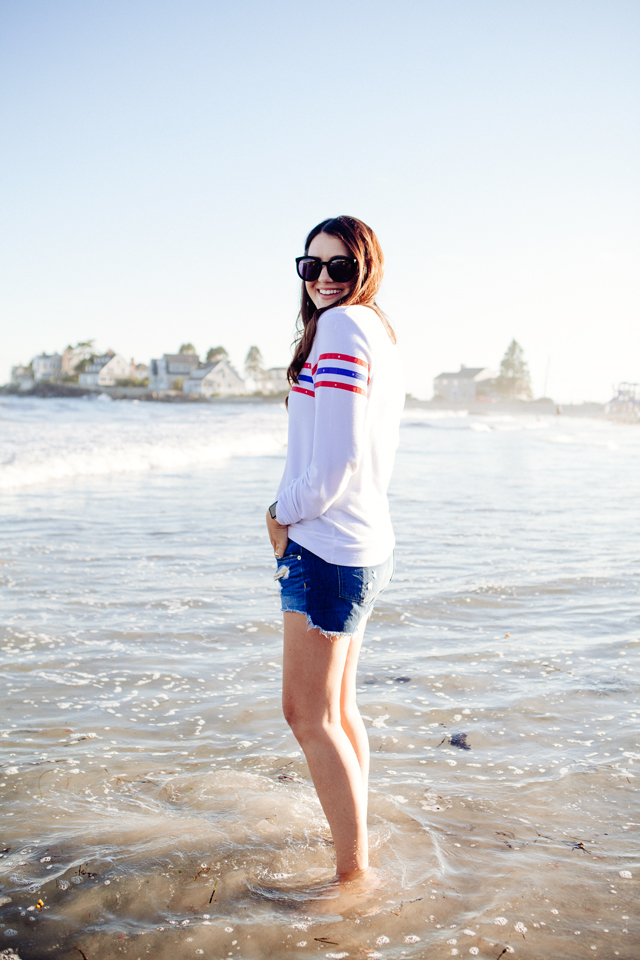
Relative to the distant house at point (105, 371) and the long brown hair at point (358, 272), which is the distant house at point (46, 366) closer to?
the distant house at point (105, 371)

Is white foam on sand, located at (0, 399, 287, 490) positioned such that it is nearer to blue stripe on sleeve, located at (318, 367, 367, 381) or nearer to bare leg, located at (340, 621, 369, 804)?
bare leg, located at (340, 621, 369, 804)

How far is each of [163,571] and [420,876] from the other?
431cm

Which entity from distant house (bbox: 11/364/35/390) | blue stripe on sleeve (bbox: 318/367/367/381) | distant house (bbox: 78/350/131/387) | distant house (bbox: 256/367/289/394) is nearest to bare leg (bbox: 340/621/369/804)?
blue stripe on sleeve (bbox: 318/367/367/381)

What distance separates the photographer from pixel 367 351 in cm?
186

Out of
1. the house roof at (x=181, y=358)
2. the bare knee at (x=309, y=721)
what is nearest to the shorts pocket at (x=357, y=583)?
the bare knee at (x=309, y=721)

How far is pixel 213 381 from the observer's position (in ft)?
364

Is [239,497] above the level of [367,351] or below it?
below

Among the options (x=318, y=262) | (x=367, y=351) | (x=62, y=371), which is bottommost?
(x=367, y=351)

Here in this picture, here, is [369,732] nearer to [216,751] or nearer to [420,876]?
[216,751]

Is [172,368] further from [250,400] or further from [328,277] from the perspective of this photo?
[328,277]

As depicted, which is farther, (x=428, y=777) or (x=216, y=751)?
(x=216, y=751)

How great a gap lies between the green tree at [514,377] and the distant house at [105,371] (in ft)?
211

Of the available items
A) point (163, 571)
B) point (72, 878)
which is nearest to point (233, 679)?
point (72, 878)

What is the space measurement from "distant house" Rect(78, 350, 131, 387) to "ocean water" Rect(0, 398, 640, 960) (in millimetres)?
117819
